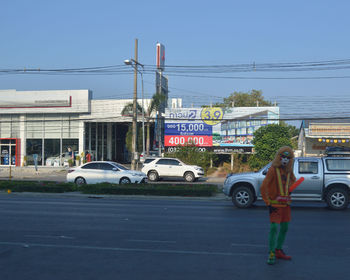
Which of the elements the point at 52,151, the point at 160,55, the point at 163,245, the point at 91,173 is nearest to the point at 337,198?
the point at 163,245

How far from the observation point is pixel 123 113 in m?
41.7

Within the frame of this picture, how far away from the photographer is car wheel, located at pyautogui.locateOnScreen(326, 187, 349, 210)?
1448cm

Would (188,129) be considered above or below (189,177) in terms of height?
above

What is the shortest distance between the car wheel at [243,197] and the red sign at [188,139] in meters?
30.8

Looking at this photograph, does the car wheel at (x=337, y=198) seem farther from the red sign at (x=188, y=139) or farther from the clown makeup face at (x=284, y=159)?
the red sign at (x=188, y=139)

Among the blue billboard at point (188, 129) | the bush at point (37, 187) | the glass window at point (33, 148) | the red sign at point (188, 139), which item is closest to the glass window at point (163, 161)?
the bush at point (37, 187)

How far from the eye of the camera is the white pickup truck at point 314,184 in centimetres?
1461

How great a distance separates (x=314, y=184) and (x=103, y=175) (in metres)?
13.0

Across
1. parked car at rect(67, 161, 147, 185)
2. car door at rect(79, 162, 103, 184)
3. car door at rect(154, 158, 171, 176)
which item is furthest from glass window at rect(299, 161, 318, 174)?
car door at rect(154, 158, 171, 176)

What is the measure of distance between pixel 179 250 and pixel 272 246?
1.87 meters

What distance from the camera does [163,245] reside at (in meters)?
8.55

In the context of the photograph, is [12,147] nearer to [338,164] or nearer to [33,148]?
[33,148]

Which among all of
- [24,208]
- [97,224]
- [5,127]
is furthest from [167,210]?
[5,127]

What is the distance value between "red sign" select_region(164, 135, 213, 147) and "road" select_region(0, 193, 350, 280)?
32277mm
